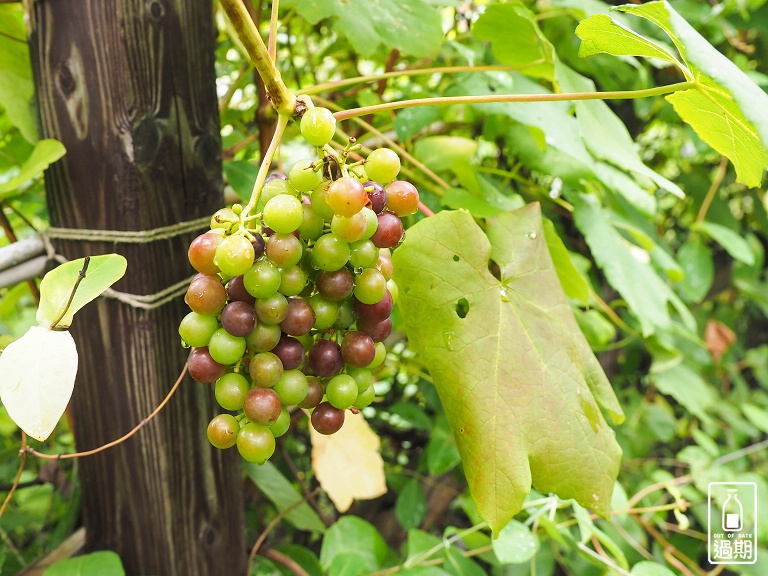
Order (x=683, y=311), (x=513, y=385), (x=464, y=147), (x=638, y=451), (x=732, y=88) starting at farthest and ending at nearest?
(x=638, y=451) → (x=683, y=311) → (x=464, y=147) → (x=513, y=385) → (x=732, y=88)

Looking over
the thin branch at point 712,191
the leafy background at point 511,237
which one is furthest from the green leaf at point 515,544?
the thin branch at point 712,191

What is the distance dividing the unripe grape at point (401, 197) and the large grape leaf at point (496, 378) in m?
0.09

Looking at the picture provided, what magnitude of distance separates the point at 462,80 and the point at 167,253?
1.58 feet

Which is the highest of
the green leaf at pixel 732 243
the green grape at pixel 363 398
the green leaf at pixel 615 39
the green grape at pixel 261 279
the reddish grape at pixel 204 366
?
the green leaf at pixel 615 39

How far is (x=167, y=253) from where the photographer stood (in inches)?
23.2

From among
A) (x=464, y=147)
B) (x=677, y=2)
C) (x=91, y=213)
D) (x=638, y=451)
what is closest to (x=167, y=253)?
(x=91, y=213)

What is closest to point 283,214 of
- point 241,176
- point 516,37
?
point 241,176

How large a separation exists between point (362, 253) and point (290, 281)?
5 cm

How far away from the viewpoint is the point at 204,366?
381mm

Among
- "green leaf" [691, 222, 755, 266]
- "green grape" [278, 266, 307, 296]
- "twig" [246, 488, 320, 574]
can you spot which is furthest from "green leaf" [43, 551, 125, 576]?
"green leaf" [691, 222, 755, 266]

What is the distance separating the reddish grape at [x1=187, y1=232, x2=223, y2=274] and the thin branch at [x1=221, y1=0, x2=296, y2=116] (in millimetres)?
106

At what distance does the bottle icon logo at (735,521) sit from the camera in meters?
1.20

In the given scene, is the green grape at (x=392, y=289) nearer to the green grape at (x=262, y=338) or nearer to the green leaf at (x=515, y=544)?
the green grape at (x=262, y=338)

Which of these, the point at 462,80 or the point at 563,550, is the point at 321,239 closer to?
the point at 462,80
